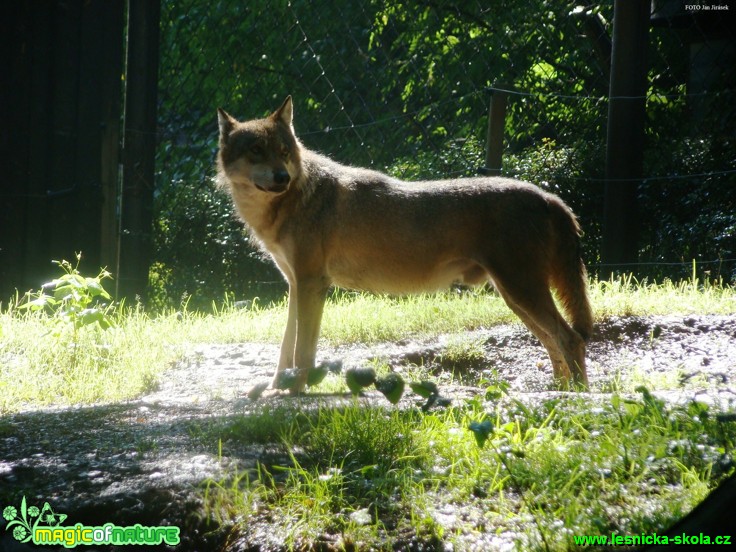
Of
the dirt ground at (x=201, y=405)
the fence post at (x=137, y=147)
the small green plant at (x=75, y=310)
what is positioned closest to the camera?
the dirt ground at (x=201, y=405)

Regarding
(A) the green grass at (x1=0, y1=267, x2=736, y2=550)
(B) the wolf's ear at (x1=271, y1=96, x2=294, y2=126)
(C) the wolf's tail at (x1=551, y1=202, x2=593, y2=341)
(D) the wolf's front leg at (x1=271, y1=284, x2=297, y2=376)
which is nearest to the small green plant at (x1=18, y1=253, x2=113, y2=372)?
(A) the green grass at (x1=0, y1=267, x2=736, y2=550)

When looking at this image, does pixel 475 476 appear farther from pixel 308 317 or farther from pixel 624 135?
pixel 624 135

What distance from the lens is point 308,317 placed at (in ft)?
19.3

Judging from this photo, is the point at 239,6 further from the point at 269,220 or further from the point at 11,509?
the point at 11,509

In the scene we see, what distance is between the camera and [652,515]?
2939mm

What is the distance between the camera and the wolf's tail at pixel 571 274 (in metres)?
6.14

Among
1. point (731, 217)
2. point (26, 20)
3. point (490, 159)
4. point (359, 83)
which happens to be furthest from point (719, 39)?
point (26, 20)

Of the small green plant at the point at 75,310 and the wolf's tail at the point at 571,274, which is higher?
the wolf's tail at the point at 571,274

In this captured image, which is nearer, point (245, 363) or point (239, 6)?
point (245, 363)

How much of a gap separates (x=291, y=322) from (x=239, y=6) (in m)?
6.76

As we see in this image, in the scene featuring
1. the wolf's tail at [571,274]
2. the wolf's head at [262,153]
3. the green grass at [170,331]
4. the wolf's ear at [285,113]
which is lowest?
the green grass at [170,331]

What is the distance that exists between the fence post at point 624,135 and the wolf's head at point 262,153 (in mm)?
3408

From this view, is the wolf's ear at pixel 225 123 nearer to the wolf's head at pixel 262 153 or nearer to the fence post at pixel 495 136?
the wolf's head at pixel 262 153

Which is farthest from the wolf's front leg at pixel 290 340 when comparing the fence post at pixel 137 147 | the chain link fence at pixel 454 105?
the chain link fence at pixel 454 105
